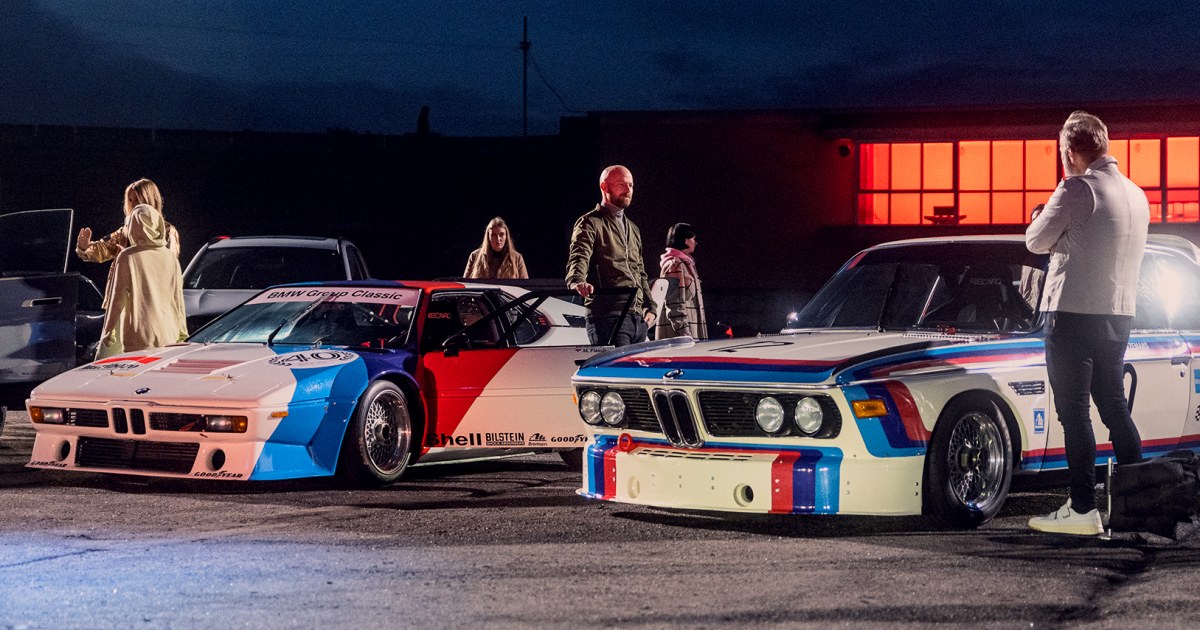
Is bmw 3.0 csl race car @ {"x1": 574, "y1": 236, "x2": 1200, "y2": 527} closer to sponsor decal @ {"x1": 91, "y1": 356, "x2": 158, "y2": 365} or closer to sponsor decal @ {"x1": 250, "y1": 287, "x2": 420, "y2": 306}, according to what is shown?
sponsor decal @ {"x1": 250, "y1": 287, "x2": 420, "y2": 306}

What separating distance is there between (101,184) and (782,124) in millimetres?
17650

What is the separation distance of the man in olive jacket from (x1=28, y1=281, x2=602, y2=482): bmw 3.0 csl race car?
23 centimetres

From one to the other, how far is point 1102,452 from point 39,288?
6.87 m

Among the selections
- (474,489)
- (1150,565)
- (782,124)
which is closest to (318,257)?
(474,489)

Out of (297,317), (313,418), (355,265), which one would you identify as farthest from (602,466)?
(355,265)

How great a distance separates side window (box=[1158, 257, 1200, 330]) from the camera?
802 centimetres

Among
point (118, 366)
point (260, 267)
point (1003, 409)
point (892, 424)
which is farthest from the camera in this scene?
point (260, 267)

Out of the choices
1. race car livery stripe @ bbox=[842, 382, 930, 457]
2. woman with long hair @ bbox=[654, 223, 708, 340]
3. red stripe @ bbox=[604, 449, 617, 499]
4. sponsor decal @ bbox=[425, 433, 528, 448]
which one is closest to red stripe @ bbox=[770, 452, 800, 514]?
race car livery stripe @ bbox=[842, 382, 930, 457]

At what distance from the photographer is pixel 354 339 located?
9.10 meters

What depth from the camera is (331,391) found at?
813 centimetres

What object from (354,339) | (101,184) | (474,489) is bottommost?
(474,489)

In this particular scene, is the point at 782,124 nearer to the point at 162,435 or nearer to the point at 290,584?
the point at 162,435

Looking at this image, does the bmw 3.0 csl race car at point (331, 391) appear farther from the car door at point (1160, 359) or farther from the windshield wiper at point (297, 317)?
the car door at point (1160, 359)

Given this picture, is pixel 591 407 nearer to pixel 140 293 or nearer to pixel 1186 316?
pixel 1186 316
